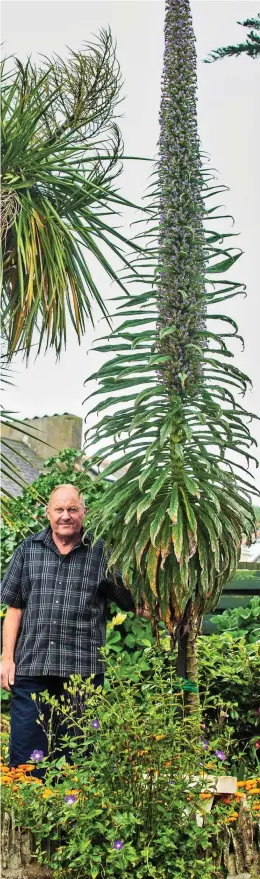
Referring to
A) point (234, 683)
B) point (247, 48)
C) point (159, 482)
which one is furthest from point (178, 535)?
point (247, 48)

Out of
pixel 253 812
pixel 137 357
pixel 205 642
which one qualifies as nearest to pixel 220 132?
pixel 137 357

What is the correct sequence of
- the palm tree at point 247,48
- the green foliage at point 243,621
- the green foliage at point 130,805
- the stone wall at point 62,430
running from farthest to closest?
the stone wall at point 62,430, the palm tree at point 247,48, the green foliage at point 243,621, the green foliage at point 130,805

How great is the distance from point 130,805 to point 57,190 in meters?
3.49

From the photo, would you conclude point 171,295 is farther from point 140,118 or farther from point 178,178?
point 140,118

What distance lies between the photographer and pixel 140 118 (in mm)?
5109

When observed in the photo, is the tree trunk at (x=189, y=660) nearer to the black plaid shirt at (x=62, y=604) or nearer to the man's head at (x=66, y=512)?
the black plaid shirt at (x=62, y=604)

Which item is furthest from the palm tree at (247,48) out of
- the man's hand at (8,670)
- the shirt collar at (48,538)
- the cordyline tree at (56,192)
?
the man's hand at (8,670)

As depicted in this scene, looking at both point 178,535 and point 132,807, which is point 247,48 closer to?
point 178,535

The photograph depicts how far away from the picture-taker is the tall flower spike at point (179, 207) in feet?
11.6

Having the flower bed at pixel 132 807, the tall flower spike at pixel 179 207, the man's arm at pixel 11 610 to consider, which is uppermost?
the tall flower spike at pixel 179 207

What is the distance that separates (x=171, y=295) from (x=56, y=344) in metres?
2.02

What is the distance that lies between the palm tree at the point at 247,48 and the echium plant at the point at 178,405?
170cm

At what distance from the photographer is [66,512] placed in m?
3.96

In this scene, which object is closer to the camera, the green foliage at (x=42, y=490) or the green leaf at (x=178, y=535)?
the green leaf at (x=178, y=535)
